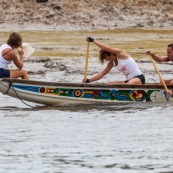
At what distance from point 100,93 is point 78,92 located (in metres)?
0.42

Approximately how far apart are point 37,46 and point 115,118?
51.3ft

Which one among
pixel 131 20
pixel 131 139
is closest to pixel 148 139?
pixel 131 139

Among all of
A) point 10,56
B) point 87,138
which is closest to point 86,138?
point 87,138

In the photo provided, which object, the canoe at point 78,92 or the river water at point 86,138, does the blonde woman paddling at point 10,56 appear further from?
the river water at point 86,138

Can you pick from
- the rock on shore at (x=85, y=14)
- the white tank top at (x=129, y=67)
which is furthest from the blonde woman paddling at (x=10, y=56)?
Result: the rock on shore at (x=85, y=14)

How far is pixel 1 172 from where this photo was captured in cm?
1206

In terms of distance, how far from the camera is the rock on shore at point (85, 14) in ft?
140

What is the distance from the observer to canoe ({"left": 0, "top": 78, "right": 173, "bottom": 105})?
17.8 metres

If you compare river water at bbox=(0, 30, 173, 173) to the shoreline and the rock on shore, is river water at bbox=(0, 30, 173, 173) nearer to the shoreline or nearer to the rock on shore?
the shoreline

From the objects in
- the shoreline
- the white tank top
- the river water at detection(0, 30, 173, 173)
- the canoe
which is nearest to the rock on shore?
the shoreline

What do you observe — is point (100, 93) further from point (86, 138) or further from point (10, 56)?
point (86, 138)

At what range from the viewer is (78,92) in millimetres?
17938

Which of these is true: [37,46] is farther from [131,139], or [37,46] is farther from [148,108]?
[131,139]

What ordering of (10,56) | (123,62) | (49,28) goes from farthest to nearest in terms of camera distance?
(49,28) < (123,62) < (10,56)
